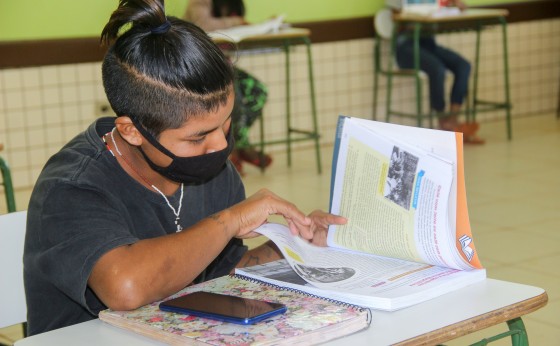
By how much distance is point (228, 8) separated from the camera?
16.0 feet

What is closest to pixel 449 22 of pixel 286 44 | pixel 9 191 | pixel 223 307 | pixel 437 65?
pixel 437 65

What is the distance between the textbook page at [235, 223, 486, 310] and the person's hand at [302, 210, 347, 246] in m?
0.03

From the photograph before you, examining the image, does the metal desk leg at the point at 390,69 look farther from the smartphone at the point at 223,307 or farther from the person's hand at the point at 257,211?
the smartphone at the point at 223,307

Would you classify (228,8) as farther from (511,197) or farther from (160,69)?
(160,69)

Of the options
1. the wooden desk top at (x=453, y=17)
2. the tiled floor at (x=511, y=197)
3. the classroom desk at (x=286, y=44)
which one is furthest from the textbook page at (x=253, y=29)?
the wooden desk top at (x=453, y=17)

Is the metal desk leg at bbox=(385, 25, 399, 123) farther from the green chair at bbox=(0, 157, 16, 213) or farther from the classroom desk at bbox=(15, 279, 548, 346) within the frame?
the classroom desk at bbox=(15, 279, 548, 346)

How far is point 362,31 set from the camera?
228 inches

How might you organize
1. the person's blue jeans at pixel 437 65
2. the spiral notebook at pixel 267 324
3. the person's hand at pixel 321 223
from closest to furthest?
the spiral notebook at pixel 267 324 < the person's hand at pixel 321 223 < the person's blue jeans at pixel 437 65

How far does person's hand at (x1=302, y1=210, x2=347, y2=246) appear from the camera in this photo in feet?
5.03

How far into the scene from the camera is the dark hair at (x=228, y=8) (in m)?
4.84

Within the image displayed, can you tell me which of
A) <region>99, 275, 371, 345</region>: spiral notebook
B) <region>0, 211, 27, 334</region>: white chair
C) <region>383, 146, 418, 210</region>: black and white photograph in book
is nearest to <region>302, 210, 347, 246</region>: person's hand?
<region>383, 146, 418, 210</region>: black and white photograph in book

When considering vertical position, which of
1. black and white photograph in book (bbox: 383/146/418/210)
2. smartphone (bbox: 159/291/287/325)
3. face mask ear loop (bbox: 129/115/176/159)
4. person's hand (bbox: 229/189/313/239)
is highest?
face mask ear loop (bbox: 129/115/176/159)

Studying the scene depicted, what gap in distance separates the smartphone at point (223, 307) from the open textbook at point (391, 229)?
109 millimetres

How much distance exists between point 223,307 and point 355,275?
0.25m
